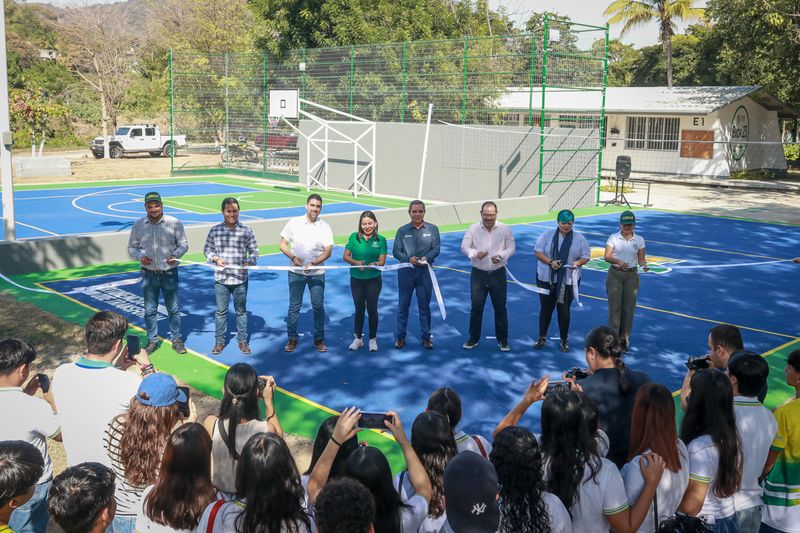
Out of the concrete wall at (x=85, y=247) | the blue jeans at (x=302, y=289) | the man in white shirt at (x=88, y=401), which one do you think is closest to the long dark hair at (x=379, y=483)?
the man in white shirt at (x=88, y=401)

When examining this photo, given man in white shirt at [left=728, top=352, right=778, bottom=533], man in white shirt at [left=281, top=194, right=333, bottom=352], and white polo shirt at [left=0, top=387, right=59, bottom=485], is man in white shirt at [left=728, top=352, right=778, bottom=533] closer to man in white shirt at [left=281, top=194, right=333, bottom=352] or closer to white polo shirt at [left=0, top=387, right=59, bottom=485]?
white polo shirt at [left=0, top=387, right=59, bottom=485]

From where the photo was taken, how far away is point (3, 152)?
43.0ft

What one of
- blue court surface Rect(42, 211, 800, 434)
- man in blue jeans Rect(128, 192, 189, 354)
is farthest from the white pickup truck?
man in blue jeans Rect(128, 192, 189, 354)

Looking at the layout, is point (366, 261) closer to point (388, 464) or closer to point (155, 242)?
point (155, 242)

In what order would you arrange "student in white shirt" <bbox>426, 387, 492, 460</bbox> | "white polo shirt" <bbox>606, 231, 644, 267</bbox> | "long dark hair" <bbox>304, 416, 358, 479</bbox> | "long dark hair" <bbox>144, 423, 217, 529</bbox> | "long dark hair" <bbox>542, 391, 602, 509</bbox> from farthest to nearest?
"white polo shirt" <bbox>606, 231, 644, 267</bbox> → "student in white shirt" <bbox>426, 387, 492, 460</bbox> → "long dark hair" <bbox>304, 416, 358, 479</bbox> → "long dark hair" <bbox>542, 391, 602, 509</bbox> → "long dark hair" <bbox>144, 423, 217, 529</bbox>

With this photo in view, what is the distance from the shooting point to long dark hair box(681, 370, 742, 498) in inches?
161

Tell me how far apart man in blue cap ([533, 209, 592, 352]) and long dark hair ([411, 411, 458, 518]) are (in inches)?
238

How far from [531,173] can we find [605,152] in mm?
17712

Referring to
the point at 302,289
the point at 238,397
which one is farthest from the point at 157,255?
the point at 238,397

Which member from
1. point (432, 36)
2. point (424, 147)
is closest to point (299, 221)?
point (424, 147)

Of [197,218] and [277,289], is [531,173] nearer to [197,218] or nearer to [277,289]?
[197,218]

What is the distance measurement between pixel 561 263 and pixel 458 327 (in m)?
2.02

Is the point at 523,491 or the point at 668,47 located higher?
the point at 668,47

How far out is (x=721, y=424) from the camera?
13.5 ft
